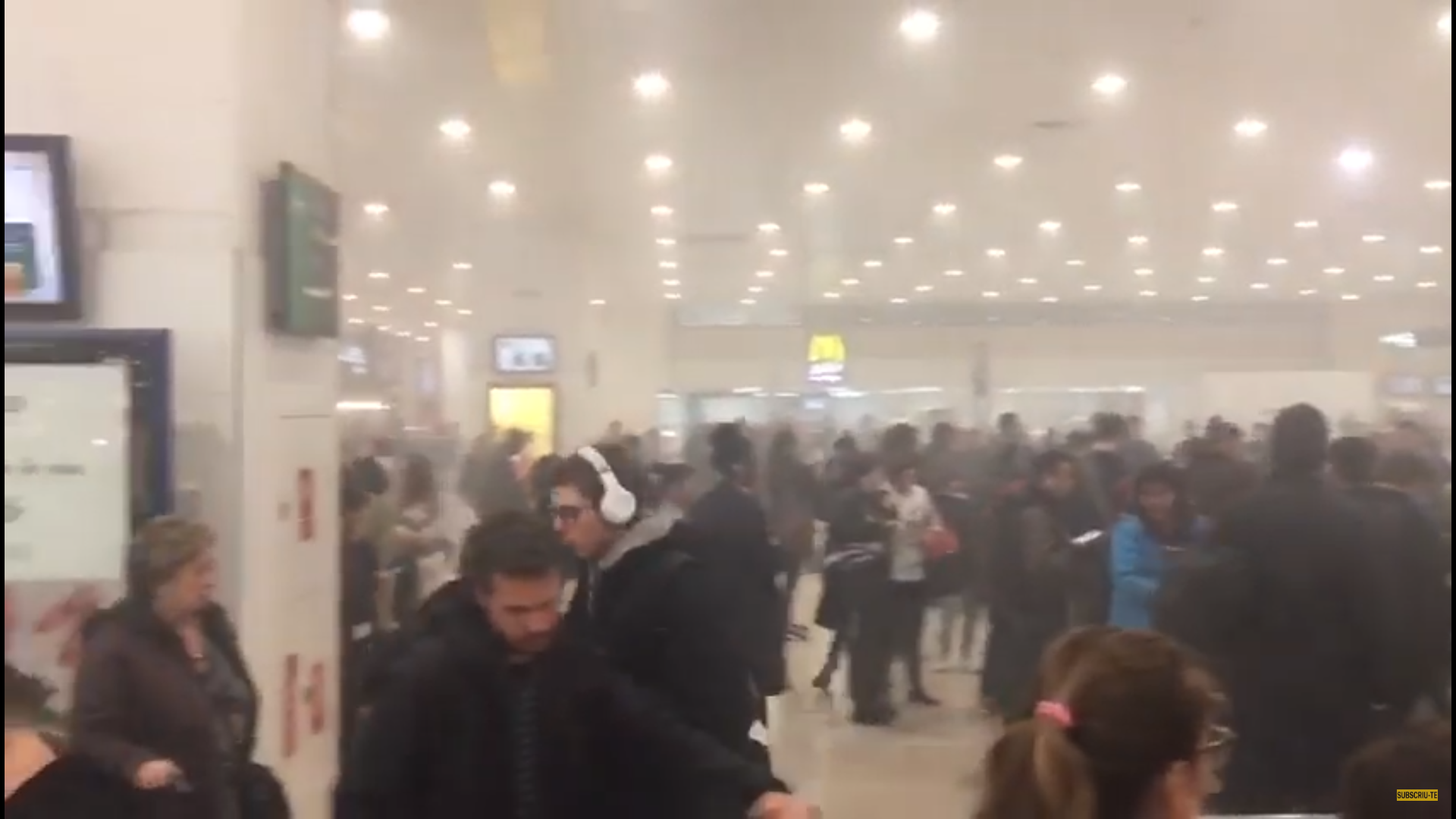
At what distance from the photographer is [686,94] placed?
16.8ft

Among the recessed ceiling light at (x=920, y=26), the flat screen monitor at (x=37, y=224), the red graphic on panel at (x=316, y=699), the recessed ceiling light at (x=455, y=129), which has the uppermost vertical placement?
the recessed ceiling light at (x=920, y=26)

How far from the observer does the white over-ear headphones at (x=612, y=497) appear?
10.2ft

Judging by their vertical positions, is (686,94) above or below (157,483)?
above

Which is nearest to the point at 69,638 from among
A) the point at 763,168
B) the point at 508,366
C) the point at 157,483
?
the point at 157,483

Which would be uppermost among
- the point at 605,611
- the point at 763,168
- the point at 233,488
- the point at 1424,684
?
the point at 763,168

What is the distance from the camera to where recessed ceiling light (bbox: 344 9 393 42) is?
3795 mm

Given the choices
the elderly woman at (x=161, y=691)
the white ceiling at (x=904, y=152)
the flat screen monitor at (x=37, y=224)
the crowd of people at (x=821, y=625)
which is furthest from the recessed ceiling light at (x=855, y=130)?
the elderly woman at (x=161, y=691)

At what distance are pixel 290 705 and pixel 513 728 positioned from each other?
49.7 inches

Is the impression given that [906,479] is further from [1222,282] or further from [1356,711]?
[1356,711]

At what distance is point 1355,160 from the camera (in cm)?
564

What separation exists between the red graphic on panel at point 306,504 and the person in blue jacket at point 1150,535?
2.03 meters

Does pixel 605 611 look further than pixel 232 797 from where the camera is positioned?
Yes

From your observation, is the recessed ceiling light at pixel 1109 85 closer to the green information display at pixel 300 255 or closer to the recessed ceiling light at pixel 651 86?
the recessed ceiling light at pixel 651 86

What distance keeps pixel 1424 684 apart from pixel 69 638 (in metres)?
2.74
